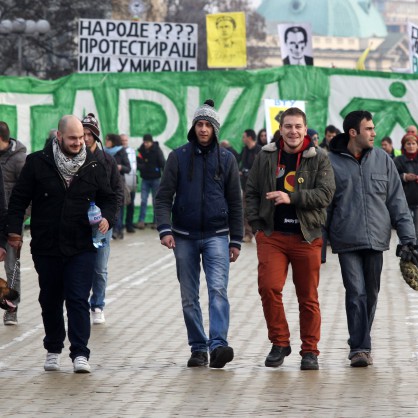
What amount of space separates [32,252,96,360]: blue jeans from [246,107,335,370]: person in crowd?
1.13 m

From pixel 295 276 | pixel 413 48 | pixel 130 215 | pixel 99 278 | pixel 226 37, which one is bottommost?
pixel 130 215

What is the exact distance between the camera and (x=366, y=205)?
10602 mm

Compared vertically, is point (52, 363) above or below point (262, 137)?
below

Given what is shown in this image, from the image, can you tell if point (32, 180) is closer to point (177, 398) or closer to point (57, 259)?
point (57, 259)

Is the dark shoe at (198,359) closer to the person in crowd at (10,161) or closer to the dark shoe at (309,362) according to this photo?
the dark shoe at (309,362)

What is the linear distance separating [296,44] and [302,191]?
806 inches

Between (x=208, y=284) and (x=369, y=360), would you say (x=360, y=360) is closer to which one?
(x=369, y=360)

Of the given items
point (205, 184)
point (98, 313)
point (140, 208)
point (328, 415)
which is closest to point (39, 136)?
point (140, 208)

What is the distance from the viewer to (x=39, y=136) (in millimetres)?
27281

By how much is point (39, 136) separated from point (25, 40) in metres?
20.4

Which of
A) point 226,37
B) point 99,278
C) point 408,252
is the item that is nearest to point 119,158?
point 226,37

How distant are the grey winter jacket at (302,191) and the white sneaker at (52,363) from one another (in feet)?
5.00

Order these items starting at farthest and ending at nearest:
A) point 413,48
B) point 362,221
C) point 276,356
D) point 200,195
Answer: point 413,48 → point 200,195 → point 362,221 → point 276,356

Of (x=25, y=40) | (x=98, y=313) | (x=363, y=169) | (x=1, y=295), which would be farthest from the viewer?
(x=25, y=40)
